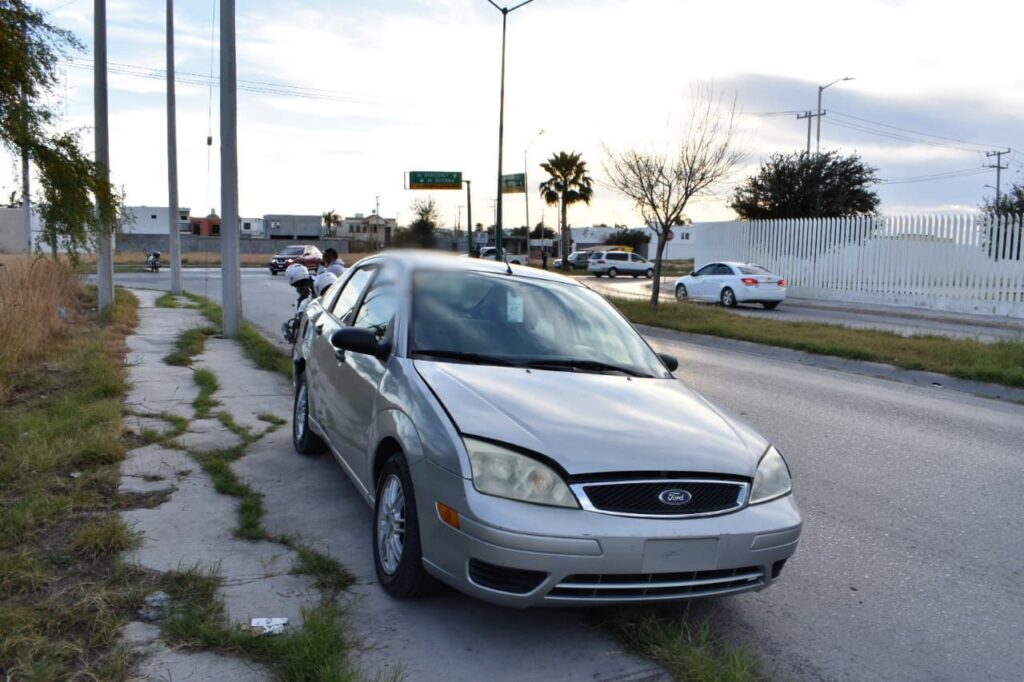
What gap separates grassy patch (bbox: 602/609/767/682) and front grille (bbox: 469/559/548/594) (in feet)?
1.85

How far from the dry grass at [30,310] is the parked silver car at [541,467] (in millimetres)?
5336

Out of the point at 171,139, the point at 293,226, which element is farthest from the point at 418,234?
the point at 293,226

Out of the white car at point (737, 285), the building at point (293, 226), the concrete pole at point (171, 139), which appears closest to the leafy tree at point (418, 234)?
the concrete pole at point (171, 139)

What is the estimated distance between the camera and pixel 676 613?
3920mm

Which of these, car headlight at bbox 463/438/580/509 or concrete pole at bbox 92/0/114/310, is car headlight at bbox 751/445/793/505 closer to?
car headlight at bbox 463/438/580/509

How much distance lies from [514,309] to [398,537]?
64.0 inches

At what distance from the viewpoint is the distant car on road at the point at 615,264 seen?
5150cm

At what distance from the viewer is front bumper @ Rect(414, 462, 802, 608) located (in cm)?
330

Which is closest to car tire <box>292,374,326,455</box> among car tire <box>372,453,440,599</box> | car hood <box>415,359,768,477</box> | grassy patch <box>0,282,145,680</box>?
grassy patch <box>0,282,145,680</box>

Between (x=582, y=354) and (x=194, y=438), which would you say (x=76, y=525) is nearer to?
(x=194, y=438)

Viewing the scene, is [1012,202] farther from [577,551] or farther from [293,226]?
[293,226]

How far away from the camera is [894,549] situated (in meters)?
4.93

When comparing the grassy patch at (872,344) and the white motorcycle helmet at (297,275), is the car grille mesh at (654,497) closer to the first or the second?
the white motorcycle helmet at (297,275)

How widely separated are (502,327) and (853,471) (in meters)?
3.38
